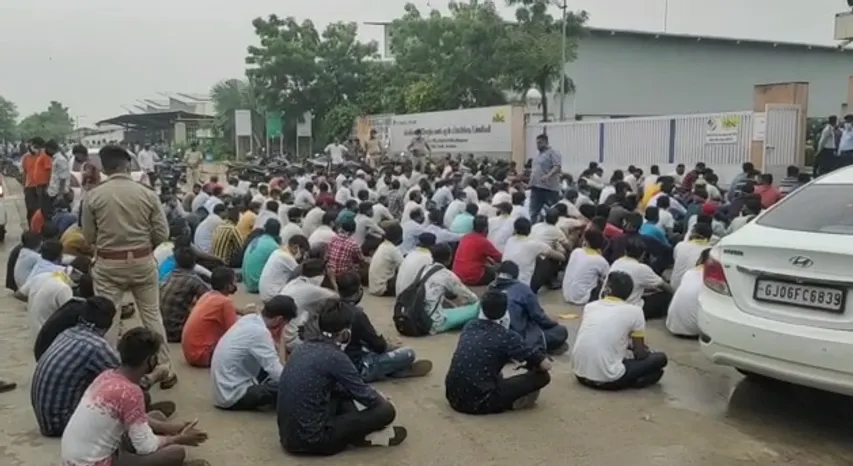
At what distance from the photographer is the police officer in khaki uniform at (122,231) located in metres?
6.09

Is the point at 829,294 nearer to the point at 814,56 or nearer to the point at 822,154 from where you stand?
the point at 822,154

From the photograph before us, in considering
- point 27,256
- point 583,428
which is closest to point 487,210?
point 27,256

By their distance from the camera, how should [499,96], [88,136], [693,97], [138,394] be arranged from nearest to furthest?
[138,394] < [499,96] < [693,97] < [88,136]

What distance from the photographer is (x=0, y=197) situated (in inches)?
606

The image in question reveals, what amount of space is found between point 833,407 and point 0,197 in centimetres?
1434

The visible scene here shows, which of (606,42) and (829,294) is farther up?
(606,42)

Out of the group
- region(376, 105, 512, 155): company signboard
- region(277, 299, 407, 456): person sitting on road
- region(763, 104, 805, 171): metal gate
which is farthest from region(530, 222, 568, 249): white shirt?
region(376, 105, 512, 155): company signboard

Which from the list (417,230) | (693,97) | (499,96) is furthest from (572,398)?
(693,97)

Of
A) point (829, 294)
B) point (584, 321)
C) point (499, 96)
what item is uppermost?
point (499, 96)

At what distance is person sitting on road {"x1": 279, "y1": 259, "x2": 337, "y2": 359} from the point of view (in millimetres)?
6949

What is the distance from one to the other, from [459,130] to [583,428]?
21912 millimetres

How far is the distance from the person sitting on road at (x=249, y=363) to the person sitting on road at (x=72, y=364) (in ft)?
2.89

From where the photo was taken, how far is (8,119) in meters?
81.2

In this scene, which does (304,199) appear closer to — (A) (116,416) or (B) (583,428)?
(B) (583,428)
